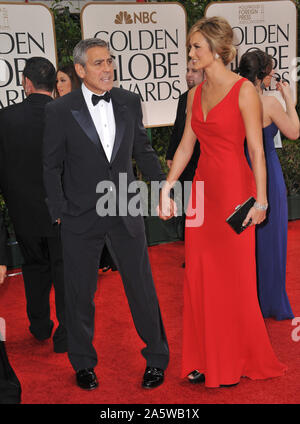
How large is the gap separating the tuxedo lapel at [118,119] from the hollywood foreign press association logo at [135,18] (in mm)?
2707

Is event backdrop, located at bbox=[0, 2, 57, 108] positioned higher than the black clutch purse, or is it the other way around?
event backdrop, located at bbox=[0, 2, 57, 108]

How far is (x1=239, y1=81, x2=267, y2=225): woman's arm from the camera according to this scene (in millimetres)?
2764

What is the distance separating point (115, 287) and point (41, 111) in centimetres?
193

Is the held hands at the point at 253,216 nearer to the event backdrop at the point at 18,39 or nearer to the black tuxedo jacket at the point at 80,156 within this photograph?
the black tuxedo jacket at the point at 80,156

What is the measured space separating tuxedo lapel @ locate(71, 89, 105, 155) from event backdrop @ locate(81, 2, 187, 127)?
262cm

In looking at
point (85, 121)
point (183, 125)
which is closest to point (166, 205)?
point (85, 121)

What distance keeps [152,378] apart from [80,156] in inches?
50.2

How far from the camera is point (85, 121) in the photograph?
2.89m

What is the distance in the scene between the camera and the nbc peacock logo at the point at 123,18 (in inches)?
214

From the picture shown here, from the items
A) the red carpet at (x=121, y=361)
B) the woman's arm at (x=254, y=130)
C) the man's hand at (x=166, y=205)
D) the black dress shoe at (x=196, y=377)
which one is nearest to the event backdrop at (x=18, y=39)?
the red carpet at (x=121, y=361)
